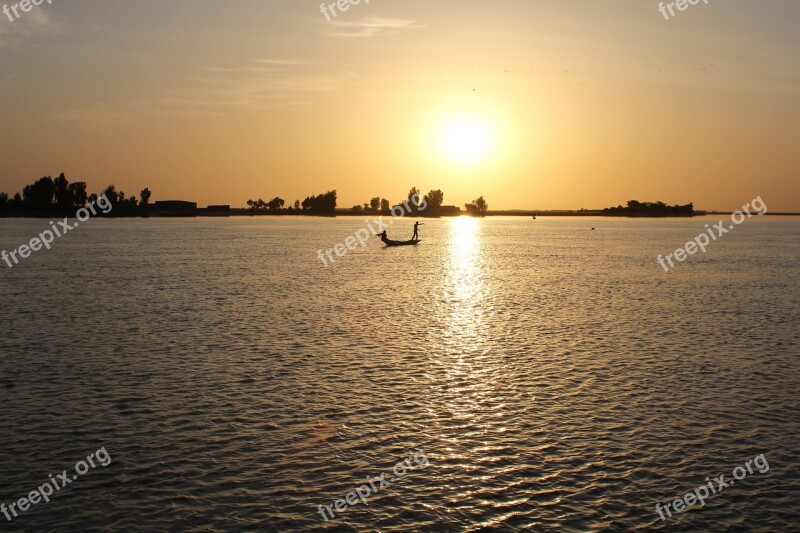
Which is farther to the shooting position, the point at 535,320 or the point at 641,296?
the point at 641,296

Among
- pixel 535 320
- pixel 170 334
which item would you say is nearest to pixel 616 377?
pixel 535 320

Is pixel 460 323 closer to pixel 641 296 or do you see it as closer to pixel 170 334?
pixel 170 334

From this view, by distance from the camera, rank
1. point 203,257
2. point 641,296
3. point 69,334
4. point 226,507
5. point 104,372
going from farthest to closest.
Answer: point 203,257 < point 641,296 < point 69,334 < point 104,372 < point 226,507

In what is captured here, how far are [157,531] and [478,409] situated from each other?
11.8 meters

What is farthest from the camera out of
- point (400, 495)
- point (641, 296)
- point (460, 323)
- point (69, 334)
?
point (641, 296)

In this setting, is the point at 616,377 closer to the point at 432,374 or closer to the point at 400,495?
the point at 432,374

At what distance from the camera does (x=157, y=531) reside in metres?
13.5

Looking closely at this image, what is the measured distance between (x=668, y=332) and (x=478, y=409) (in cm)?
2030

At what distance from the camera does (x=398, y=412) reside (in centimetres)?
2188

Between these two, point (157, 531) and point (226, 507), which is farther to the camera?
point (226, 507)

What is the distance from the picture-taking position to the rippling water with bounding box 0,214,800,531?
1485cm

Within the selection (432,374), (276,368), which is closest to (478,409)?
(432,374)

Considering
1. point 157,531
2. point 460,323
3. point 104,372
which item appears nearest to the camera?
point 157,531

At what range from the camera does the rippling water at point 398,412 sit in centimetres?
1485
